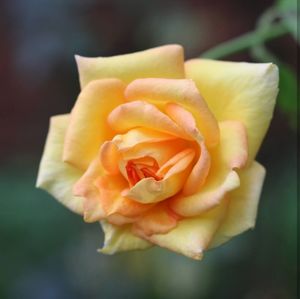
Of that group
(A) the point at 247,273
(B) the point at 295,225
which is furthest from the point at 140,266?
(B) the point at 295,225

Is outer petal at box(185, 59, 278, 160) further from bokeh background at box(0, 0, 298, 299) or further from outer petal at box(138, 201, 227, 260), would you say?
bokeh background at box(0, 0, 298, 299)

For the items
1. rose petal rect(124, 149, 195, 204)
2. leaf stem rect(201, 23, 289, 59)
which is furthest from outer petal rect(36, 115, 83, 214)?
leaf stem rect(201, 23, 289, 59)

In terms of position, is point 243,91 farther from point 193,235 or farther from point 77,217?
point 77,217

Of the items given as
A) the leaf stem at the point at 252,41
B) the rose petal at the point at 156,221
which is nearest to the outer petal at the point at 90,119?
the rose petal at the point at 156,221

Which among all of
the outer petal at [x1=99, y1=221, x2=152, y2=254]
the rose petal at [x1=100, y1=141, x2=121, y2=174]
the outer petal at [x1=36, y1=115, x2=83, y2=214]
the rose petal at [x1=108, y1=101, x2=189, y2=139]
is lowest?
the outer petal at [x1=99, y1=221, x2=152, y2=254]

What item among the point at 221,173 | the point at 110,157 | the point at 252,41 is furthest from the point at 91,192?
the point at 252,41

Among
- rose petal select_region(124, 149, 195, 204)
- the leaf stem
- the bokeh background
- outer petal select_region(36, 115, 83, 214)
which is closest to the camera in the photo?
rose petal select_region(124, 149, 195, 204)

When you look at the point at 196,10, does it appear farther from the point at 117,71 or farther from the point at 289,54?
the point at 117,71

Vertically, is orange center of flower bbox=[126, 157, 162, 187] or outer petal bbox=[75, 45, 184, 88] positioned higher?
outer petal bbox=[75, 45, 184, 88]
